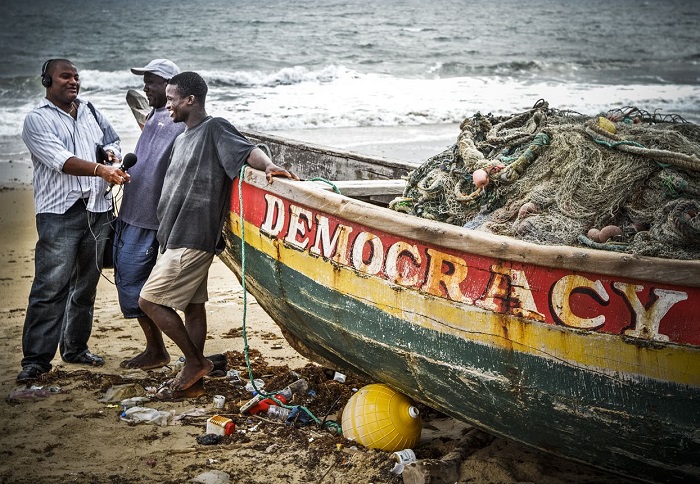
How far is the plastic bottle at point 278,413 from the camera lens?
4268mm

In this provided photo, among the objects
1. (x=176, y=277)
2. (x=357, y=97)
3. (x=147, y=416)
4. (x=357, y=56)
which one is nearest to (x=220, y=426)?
(x=147, y=416)

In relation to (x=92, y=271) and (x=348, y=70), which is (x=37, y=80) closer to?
(x=348, y=70)

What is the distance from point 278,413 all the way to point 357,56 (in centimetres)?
2474

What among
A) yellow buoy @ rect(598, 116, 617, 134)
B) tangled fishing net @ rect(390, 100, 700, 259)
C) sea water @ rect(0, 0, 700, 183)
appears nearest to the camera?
tangled fishing net @ rect(390, 100, 700, 259)

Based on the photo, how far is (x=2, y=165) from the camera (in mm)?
11984

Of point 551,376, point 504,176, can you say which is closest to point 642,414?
point 551,376

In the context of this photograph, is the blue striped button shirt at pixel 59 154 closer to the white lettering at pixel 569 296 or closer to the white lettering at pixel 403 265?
the white lettering at pixel 403 265

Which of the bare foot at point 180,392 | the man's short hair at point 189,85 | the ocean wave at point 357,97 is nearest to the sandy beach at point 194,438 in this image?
the bare foot at point 180,392

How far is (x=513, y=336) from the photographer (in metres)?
3.10

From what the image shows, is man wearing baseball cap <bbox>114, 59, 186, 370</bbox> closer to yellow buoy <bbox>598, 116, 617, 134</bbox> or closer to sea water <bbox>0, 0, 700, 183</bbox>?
yellow buoy <bbox>598, 116, 617, 134</bbox>

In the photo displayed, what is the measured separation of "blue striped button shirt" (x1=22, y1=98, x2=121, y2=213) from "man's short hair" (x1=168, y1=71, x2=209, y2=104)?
83 centimetres

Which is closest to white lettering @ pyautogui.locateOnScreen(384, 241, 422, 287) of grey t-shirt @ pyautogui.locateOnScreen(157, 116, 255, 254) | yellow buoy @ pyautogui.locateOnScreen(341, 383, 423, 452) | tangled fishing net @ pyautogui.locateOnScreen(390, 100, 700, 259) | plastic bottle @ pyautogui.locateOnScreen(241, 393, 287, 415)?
tangled fishing net @ pyautogui.locateOnScreen(390, 100, 700, 259)

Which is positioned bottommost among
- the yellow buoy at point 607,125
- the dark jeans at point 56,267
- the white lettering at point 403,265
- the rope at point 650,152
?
the dark jeans at point 56,267

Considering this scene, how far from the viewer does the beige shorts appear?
4.25 m
